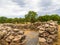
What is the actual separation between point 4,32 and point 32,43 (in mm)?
2698

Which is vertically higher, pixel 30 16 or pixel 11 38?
pixel 30 16

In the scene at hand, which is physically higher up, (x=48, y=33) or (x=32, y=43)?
(x=48, y=33)

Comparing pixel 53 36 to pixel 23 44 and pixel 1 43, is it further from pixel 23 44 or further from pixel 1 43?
pixel 1 43

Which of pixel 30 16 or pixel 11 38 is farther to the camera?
pixel 30 16

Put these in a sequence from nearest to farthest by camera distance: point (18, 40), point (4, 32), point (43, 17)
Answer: point (18, 40) → point (4, 32) → point (43, 17)

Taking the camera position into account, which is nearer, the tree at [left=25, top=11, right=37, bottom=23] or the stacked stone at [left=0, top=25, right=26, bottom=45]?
the stacked stone at [left=0, top=25, right=26, bottom=45]

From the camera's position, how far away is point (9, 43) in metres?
11.4

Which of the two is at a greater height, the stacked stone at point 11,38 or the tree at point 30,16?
the tree at point 30,16

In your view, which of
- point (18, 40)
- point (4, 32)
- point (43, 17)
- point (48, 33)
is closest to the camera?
point (18, 40)

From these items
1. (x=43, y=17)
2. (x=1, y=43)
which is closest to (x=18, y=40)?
(x=1, y=43)

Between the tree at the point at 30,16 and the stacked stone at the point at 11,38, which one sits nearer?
the stacked stone at the point at 11,38

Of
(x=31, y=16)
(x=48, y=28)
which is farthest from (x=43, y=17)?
(x=48, y=28)

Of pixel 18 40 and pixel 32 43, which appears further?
pixel 32 43

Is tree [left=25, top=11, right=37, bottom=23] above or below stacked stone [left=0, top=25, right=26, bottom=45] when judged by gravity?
above
